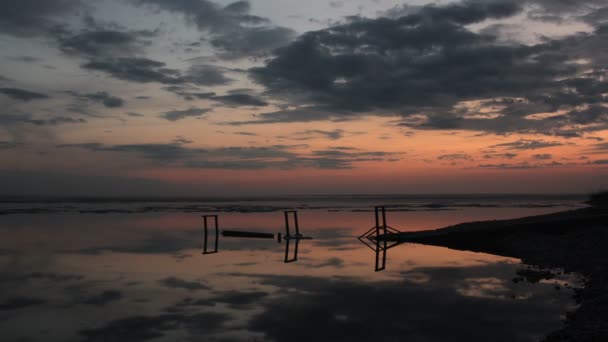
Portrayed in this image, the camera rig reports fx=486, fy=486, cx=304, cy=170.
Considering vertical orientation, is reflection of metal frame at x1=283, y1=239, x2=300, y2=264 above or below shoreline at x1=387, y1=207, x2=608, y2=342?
below

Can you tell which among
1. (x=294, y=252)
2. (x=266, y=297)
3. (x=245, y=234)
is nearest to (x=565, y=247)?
(x=294, y=252)

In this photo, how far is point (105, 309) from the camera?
658 inches

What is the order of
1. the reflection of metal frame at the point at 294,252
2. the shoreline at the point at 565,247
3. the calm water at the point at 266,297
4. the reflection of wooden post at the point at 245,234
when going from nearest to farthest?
the shoreline at the point at 565,247 → the calm water at the point at 266,297 → the reflection of metal frame at the point at 294,252 → the reflection of wooden post at the point at 245,234

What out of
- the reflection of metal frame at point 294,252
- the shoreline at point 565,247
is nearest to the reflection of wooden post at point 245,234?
the reflection of metal frame at point 294,252

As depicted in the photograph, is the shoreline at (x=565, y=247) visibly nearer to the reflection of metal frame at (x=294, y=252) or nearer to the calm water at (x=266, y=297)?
the calm water at (x=266, y=297)

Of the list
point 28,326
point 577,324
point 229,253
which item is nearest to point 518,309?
point 577,324

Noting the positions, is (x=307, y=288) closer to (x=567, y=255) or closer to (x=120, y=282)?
(x=120, y=282)

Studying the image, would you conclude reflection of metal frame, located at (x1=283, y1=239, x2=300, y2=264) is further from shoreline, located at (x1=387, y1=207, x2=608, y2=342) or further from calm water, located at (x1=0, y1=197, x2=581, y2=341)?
shoreline, located at (x1=387, y1=207, x2=608, y2=342)

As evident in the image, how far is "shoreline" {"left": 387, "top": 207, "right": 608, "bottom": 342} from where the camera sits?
13.7 meters

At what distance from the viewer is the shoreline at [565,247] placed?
44.9 feet

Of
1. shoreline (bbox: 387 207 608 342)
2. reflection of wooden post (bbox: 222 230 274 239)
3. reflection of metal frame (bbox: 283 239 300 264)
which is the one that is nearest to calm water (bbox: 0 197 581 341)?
reflection of metal frame (bbox: 283 239 300 264)

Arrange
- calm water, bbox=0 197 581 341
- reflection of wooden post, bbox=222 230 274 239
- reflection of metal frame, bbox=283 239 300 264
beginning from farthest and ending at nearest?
reflection of wooden post, bbox=222 230 274 239 < reflection of metal frame, bbox=283 239 300 264 < calm water, bbox=0 197 581 341

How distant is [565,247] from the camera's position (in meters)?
30.5

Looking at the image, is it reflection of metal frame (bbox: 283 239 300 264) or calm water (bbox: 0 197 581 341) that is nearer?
calm water (bbox: 0 197 581 341)
